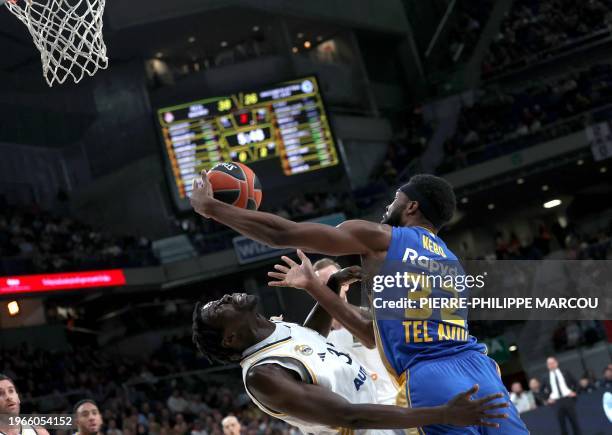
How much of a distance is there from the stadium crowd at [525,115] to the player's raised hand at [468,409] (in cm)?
1922

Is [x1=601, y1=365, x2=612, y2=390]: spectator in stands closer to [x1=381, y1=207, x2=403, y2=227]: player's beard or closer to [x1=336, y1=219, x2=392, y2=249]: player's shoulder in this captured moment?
[x1=381, y1=207, x2=403, y2=227]: player's beard

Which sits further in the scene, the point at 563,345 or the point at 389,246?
the point at 563,345

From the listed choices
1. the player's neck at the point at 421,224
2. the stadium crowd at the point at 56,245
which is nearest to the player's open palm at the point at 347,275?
the player's neck at the point at 421,224

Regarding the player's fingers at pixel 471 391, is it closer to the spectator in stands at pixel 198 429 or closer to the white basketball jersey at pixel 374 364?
the white basketball jersey at pixel 374 364

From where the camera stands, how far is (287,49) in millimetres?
24406

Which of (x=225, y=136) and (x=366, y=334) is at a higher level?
(x=225, y=136)

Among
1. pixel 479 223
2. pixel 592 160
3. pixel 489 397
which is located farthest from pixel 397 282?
pixel 479 223

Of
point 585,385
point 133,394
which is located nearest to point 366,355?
point 585,385

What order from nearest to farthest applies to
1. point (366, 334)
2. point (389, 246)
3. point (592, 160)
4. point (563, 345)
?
point (389, 246)
point (366, 334)
point (563, 345)
point (592, 160)

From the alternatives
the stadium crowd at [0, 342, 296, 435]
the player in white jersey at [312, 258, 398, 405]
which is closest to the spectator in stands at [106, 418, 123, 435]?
the stadium crowd at [0, 342, 296, 435]

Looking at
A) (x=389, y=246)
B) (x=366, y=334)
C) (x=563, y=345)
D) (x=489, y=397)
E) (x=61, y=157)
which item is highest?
A: (x=61, y=157)

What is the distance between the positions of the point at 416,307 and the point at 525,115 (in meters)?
20.3

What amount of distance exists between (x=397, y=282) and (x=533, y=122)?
65.8 ft

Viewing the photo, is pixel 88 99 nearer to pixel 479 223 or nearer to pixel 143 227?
pixel 143 227
